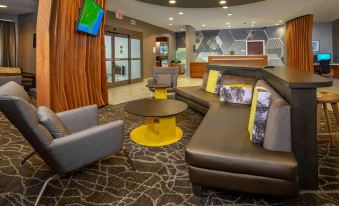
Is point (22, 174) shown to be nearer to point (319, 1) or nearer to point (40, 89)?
point (40, 89)

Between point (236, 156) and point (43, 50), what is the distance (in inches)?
141

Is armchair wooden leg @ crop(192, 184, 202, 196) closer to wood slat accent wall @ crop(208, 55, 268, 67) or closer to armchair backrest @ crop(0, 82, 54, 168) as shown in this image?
armchair backrest @ crop(0, 82, 54, 168)

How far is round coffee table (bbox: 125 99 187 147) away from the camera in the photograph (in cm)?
304

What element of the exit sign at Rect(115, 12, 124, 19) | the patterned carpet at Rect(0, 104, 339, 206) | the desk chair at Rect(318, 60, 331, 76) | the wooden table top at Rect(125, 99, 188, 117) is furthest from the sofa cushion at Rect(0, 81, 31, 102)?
the desk chair at Rect(318, 60, 331, 76)

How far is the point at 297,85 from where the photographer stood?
5.86 ft


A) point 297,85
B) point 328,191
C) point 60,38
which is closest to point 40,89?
point 60,38

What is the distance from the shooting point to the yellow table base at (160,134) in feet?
10.3

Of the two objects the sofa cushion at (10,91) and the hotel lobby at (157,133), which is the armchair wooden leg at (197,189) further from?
the sofa cushion at (10,91)

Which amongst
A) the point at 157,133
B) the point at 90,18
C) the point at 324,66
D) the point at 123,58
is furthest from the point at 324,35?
the point at 157,133

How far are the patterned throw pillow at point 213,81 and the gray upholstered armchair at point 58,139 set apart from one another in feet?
9.02

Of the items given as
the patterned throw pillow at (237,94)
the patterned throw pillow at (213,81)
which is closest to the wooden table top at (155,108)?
the patterned throw pillow at (237,94)

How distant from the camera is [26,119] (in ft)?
5.49

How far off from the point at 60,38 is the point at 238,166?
3706mm

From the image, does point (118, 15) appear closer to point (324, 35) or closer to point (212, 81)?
point (212, 81)
